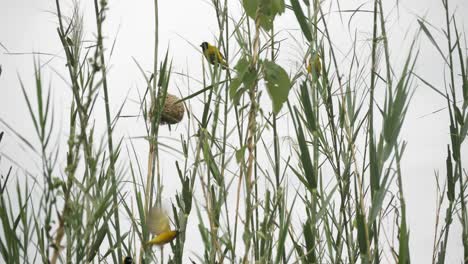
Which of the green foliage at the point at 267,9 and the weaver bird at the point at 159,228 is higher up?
the green foliage at the point at 267,9

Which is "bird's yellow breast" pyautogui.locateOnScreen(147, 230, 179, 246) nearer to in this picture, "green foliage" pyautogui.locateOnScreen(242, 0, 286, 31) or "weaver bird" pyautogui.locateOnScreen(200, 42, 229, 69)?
"weaver bird" pyautogui.locateOnScreen(200, 42, 229, 69)

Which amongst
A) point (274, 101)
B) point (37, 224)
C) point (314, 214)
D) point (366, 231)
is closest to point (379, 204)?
point (366, 231)

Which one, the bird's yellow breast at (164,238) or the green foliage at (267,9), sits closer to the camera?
the green foliage at (267,9)

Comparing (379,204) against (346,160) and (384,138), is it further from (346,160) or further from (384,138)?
(346,160)

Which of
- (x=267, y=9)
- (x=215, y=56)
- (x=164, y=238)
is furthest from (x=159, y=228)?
(x=267, y=9)

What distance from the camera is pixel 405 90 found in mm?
1294

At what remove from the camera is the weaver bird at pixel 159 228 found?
143 centimetres

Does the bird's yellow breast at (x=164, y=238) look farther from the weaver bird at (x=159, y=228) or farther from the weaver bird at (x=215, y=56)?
the weaver bird at (x=215, y=56)

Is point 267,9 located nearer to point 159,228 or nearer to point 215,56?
point 215,56

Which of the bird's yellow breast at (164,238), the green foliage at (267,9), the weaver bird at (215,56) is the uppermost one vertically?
the weaver bird at (215,56)

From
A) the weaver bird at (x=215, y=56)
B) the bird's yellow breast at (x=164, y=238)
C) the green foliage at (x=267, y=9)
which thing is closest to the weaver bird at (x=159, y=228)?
the bird's yellow breast at (x=164, y=238)

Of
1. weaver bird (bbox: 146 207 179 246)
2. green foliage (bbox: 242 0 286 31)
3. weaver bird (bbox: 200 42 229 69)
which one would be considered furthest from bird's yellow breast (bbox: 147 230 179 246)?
green foliage (bbox: 242 0 286 31)

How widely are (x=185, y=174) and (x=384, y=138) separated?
0.56 m

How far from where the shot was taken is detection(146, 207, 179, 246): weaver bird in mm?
1433
